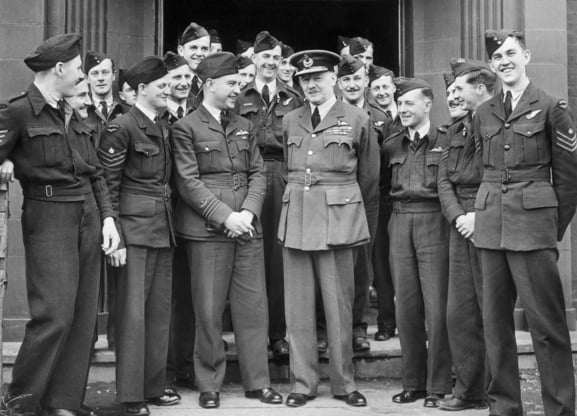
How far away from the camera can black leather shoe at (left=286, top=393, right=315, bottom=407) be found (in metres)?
5.37

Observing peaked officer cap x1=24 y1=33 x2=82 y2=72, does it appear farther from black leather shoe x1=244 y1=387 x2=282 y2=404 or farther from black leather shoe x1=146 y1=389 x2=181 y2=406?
black leather shoe x1=244 y1=387 x2=282 y2=404

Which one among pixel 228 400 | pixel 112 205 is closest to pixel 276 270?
pixel 228 400

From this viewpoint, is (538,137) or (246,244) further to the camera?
(246,244)

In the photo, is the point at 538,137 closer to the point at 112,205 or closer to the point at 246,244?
the point at 246,244

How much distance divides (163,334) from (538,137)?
2.50 meters

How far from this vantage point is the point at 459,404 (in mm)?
5383

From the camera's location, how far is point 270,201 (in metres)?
6.20

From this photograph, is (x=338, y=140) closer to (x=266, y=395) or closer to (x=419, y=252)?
(x=419, y=252)

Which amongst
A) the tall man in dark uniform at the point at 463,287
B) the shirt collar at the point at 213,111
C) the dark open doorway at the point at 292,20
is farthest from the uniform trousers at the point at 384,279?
the dark open doorway at the point at 292,20

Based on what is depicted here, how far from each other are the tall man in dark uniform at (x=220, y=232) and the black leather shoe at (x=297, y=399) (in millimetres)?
77

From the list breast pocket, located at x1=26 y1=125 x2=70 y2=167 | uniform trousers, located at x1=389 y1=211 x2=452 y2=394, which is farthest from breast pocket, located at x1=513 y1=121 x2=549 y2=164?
breast pocket, located at x1=26 y1=125 x2=70 y2=167

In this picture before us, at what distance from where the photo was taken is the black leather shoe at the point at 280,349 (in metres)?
6.10

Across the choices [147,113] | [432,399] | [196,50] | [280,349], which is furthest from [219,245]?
[196,50]

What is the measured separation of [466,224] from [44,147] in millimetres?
2448
